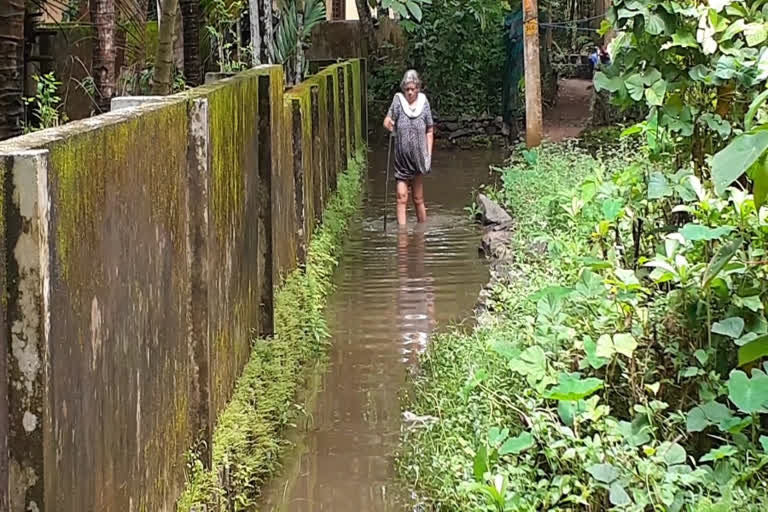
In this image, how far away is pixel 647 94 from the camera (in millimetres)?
5961

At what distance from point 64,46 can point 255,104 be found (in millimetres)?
9599

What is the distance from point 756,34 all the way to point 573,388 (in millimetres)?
1812

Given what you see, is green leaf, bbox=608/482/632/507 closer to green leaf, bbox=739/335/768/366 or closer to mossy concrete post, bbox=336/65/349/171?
green leaf, bbox=739/335/768/366

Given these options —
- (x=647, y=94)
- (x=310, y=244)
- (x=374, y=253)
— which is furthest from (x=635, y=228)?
(x=374, y=253)

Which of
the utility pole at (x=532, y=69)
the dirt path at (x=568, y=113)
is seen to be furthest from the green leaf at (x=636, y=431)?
the dirt path at (x=568, y=113)

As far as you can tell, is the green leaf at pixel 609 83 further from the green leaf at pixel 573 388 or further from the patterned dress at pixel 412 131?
the patterned dress at pixel 412 131

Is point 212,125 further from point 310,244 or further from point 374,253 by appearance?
point 374,253

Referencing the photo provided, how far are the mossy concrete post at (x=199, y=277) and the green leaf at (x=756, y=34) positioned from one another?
2451 mm

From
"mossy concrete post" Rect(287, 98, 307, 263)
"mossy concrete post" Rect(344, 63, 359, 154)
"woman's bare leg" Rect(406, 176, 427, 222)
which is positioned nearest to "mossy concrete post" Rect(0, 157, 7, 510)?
"mossy concrete post" Rect(287, 98, 307, 263)

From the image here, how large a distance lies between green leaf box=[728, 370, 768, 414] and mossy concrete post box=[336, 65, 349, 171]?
10.9 metres

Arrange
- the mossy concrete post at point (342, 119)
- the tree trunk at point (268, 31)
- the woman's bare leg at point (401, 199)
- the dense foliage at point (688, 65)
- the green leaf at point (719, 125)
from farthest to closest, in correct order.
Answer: the mossy concrete post at point (342, 119), the woman's bare leg at point (401, 199), the tree trunk at point (268, 31), the green leaf at point (719, 125), the dense foliage at point (688, 65)

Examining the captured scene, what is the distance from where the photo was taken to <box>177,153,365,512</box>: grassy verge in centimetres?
519

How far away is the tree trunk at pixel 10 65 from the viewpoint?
6863mm

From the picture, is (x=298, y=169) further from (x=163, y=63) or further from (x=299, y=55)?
(x=299, y=55)
